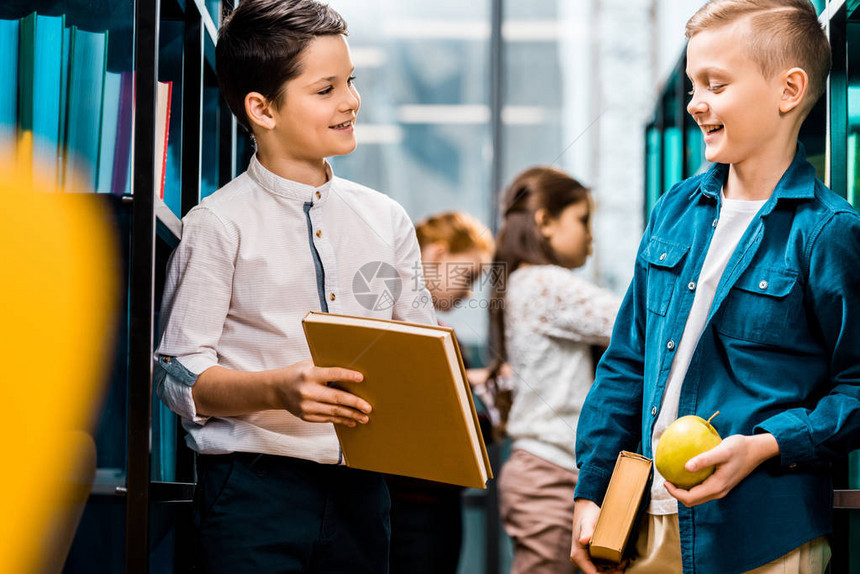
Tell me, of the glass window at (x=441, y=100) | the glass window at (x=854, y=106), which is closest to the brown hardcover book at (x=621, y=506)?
the glass window at (x=854, y=106)

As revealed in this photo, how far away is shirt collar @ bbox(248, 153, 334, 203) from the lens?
3.50ft

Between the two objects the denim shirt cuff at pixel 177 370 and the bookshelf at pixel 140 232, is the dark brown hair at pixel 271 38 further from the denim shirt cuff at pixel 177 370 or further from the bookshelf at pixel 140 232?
the denim shirt cuff at pixel 177 370

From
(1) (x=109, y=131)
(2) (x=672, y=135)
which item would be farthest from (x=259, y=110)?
(2) (x=672, y=135)

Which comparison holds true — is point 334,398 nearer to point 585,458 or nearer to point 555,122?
point 585,458

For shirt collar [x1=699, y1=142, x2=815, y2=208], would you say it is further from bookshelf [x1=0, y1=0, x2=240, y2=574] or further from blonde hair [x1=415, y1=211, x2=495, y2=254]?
blonde hair [x1=415, y1=211, x2=495, y2=254]

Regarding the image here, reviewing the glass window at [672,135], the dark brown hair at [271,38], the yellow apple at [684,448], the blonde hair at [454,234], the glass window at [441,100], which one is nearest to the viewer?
the yellow apple at [684,448]

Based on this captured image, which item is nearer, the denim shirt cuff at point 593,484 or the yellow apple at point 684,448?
the yellow apple at point 684,448

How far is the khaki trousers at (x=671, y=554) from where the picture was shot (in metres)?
0.89

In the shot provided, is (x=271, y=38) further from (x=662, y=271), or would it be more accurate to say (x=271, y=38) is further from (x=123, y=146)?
(x=662, y=271)

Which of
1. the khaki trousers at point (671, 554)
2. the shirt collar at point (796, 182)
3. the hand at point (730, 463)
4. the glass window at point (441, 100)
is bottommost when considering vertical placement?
the khaki trousers at point (671, 554)

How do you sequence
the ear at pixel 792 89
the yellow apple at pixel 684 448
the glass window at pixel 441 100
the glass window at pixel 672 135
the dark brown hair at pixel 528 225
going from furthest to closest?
the glass window at pixel 441 100 → the glass window at pixel 672 135 → the dark brown hair at pixel 528 225 → the ear at pixel 792 89 → the yellow apple at pixel 684 448

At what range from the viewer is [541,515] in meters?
1.77

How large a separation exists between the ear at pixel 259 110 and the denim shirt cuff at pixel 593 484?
23.2 inches

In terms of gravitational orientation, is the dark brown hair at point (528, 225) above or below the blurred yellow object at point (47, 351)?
above
